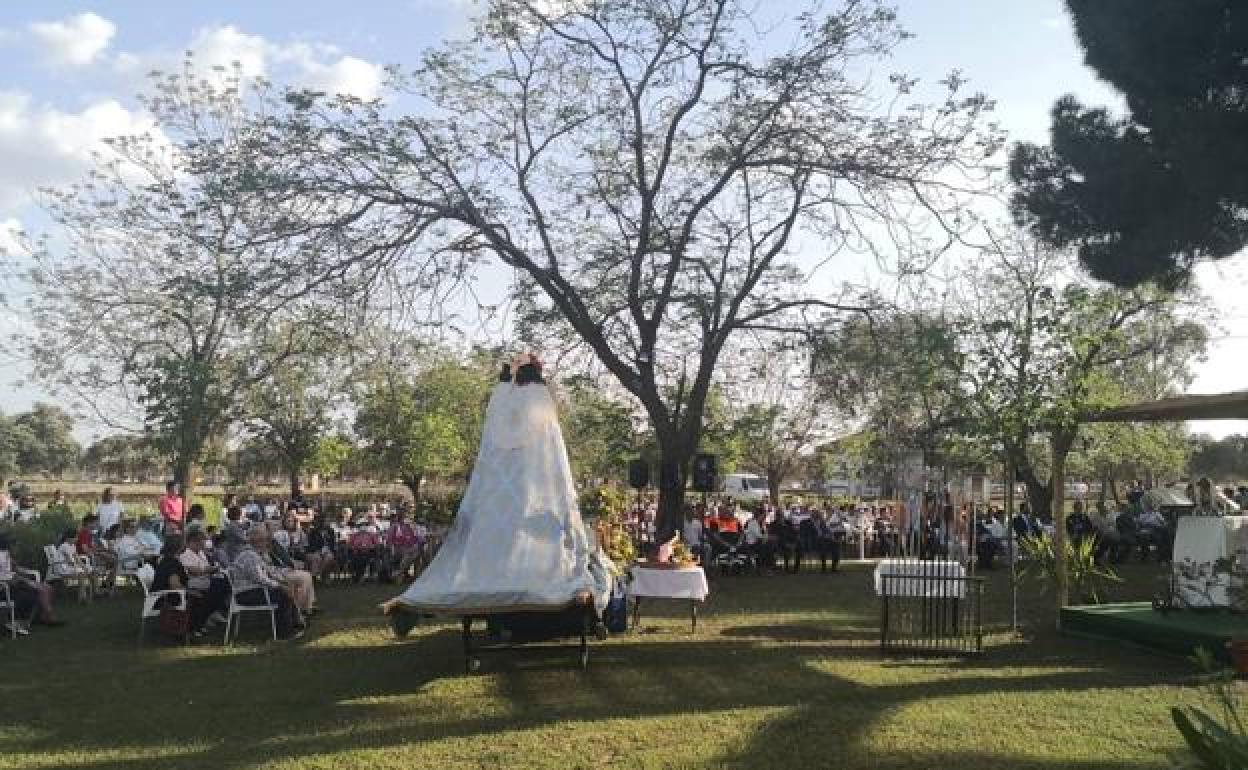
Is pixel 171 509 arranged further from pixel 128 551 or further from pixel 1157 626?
pixel 1157 626

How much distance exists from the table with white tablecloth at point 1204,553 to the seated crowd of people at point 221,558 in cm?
918

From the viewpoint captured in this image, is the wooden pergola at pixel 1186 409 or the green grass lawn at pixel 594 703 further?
the wooden pergola at pixel 1186 409

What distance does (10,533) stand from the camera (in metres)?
13.6

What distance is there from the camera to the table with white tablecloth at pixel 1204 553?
10.2m

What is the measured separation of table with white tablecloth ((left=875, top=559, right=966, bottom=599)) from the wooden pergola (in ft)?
9.49

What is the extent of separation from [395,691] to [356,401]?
24.9m

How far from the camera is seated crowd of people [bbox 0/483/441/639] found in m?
10.5

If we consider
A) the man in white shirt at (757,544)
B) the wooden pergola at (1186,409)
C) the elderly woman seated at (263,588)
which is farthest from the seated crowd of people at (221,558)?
the wooden pergola at (1186,409)

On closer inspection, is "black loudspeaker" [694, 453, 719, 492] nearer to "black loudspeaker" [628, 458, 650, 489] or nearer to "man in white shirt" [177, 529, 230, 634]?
"black loudspeaker" [628, 458, 650, 489]

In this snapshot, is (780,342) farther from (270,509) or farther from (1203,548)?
A: (270,509)

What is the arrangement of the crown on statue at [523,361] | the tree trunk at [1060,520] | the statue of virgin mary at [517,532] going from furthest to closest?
the tree trunk at [1060,520] → the crown on statue at [523,361] → the statue of virgin mary at [517,532]

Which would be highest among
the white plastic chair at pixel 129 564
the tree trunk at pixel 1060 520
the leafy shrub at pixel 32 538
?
the tree trunk at pixel 1060 520

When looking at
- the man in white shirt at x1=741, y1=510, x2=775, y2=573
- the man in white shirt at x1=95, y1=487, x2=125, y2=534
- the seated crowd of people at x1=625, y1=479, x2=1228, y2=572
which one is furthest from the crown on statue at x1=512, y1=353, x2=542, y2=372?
the man in white shirt at x1=741, y1=510, x2=775, y2=573

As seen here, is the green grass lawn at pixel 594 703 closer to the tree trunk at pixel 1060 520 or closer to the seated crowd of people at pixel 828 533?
the tree trunk at pixel 1060 520
